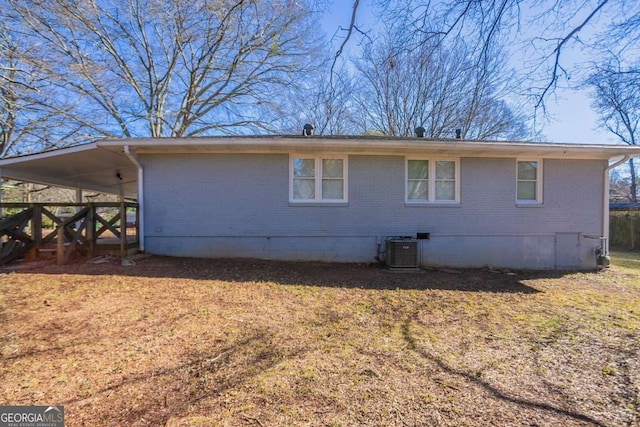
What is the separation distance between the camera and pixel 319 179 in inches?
273

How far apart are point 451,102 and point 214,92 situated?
46.9 ft

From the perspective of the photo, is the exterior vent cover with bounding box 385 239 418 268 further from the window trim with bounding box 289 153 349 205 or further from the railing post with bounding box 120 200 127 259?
the railing post with bounding box 120 200 127 259

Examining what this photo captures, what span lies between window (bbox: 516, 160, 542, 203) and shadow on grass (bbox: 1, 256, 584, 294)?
191cm

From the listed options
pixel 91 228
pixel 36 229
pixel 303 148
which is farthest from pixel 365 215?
pixel 36 229

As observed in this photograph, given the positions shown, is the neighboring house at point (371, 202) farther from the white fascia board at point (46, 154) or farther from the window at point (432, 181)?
the white fascia board at point (46, 154)

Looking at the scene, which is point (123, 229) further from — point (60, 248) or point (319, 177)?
point (319, 177)

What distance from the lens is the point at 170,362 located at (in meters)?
2.45

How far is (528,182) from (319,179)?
551 centimetres

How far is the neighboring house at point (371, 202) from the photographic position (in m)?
6.77

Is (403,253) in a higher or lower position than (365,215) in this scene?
lower

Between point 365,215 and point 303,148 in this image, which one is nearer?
point 303,148

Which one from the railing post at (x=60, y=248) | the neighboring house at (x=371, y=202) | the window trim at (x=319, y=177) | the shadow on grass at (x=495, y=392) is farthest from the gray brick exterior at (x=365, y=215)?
the shadow on grass at (x=495, y=392)

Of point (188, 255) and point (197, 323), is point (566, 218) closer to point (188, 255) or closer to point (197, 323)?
point (197, 323)

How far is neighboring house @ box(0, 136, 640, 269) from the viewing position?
6773 millimetres
